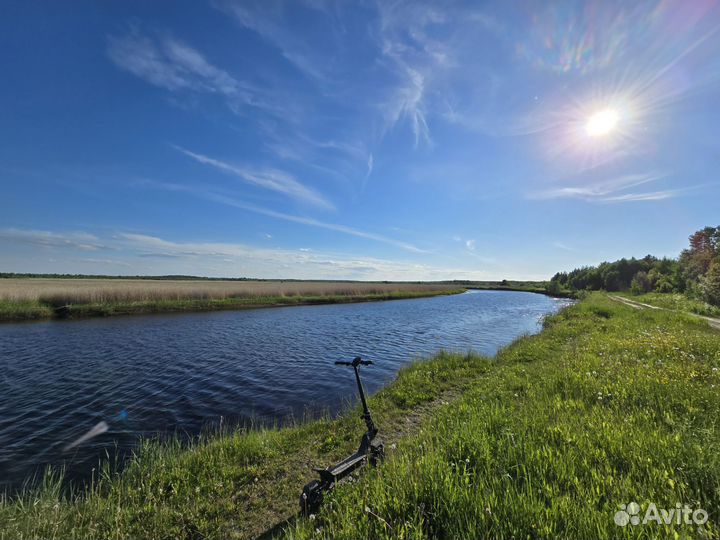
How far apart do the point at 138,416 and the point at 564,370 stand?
15186 millimetres

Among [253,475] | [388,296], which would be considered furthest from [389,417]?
[388,296]

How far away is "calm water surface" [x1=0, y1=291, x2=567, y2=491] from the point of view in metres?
8.92

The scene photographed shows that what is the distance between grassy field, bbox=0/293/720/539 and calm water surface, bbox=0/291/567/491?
9.09 ft

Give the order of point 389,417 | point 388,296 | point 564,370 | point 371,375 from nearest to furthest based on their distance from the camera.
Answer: point 389,417
point 564,370
point 371,375
point 388,296

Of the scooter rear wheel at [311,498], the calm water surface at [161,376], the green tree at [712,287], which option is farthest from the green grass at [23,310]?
the green tree at [712,287]

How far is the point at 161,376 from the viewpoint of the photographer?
45.9 ft

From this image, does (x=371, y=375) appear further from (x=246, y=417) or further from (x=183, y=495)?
(x=183, y=495)

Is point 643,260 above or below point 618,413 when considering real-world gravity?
above

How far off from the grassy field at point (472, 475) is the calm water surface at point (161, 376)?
2.77 meters

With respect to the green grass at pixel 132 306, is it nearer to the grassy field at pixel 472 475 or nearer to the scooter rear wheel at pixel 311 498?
the grassy field at pixel 472 475

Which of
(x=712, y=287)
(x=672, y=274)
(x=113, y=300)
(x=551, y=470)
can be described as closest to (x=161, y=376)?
(x=551, y=470)

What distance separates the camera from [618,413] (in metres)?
5.91

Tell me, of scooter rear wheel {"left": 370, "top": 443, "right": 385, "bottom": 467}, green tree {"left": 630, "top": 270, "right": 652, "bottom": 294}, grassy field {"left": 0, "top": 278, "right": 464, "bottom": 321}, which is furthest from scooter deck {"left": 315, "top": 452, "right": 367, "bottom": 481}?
green tree {"left": 630, "top": 270, "right": 652, "bottom": 294}

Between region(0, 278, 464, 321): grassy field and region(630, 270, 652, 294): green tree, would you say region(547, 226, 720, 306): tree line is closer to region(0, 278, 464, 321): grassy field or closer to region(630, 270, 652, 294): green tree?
region(630, 270, 652, 294): green tree
